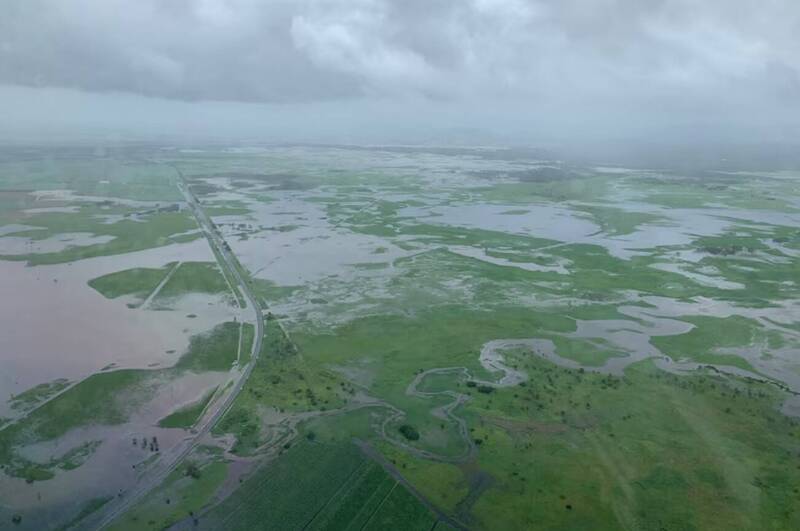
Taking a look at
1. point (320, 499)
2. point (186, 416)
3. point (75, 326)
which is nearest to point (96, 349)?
point (75, 326)

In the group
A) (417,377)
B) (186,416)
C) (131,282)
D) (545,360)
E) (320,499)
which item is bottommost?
(131,282)

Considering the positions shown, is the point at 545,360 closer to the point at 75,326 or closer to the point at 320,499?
the point at 320,499

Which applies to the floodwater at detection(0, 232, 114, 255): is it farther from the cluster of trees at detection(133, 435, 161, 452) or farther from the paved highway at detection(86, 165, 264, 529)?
the cluster of trees at detection(133, 435, 161, 452)

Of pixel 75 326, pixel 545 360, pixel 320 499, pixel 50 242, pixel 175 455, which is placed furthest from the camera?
pixel 50 242

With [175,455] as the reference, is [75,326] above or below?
below

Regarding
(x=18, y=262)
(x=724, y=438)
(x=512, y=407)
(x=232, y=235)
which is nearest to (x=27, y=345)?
(x=18, y=262)

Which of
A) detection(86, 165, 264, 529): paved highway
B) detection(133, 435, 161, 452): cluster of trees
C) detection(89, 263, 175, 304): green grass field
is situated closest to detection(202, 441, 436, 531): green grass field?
detection(86, 165, 264, 529): paved highway

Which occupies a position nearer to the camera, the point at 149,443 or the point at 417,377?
the point at 149,443

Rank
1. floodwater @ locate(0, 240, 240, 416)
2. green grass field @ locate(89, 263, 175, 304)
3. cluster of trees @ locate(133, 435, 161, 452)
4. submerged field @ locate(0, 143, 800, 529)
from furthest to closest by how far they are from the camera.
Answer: green grass field @ locate(89, 263, 175, 304) → floodwater @ locate(0, 240, 240, 416) → cluster of trees @ locate(133, 435, 161, 452) → submerged field @ locate(0, 143, 800, 529)

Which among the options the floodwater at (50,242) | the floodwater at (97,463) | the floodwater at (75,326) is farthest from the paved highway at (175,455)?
the floodwater at (50,242)
